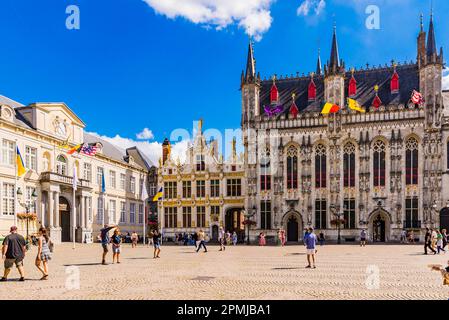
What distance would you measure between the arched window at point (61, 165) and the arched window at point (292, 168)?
24.0 m

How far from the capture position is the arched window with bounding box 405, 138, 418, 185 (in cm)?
5188

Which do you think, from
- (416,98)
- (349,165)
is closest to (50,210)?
(349,165)

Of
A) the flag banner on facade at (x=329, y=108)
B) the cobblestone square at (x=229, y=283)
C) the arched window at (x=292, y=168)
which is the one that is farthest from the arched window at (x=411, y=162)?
the cobblestone square at (x=229, y=283)

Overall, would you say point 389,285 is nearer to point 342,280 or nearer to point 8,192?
point 342,280

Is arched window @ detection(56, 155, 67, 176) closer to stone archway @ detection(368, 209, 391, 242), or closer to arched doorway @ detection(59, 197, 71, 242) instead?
arched doorway @ detection(59, 197, 71, 242)

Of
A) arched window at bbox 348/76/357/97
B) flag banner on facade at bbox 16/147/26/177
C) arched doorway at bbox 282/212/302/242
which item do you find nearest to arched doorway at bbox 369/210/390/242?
arched doorway at bbox 282/212/302/242

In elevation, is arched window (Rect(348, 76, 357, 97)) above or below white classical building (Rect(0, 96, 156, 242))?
above

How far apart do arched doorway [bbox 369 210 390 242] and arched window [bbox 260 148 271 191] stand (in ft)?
38.3

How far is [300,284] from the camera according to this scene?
15.8m

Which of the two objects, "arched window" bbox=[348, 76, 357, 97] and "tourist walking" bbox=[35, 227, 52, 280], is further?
"arched window" bbox=[348, 76, 357, 97]

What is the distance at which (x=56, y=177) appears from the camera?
162 feet

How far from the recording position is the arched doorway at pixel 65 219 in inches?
2069
